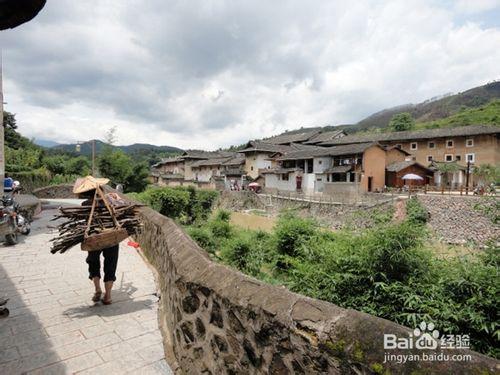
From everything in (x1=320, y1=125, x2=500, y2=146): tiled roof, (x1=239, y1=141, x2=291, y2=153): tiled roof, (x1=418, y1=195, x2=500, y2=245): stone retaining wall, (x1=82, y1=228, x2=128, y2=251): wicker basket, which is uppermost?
(x1=320, y1=125, x2=500, y2=146): tiled roof

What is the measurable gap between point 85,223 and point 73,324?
56.0 inches

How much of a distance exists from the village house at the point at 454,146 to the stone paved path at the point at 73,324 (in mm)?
39780

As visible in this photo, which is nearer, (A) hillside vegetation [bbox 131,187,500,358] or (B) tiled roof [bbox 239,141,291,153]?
(A) hillside vegetation [bbox 131,187,500,358]

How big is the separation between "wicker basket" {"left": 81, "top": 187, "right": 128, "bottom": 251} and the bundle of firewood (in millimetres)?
46

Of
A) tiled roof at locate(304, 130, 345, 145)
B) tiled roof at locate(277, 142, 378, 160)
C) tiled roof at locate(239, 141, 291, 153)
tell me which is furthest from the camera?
tiled roof at locate(304, 130, 345, 145)

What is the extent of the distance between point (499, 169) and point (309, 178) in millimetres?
34685

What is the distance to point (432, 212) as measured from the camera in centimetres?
2495

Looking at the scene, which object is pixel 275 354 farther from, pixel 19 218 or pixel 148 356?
pixel 19 218

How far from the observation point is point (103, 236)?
167 inches

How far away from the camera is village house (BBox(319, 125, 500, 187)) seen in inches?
1414

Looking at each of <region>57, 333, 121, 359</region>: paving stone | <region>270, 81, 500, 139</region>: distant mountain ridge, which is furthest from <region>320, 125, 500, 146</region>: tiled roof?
<region>270, 81, 500, 139</region>: distant mountain ridge

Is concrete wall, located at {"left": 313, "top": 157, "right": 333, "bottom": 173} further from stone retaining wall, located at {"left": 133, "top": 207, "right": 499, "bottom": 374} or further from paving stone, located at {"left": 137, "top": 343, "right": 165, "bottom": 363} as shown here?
paving stone, located at {"left": 137, "top": 343, "right": 165, "bottom": 363}

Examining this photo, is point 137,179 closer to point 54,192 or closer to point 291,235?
point 54,192

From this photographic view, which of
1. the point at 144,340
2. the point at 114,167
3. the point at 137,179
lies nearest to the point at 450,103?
the point at 137,179
